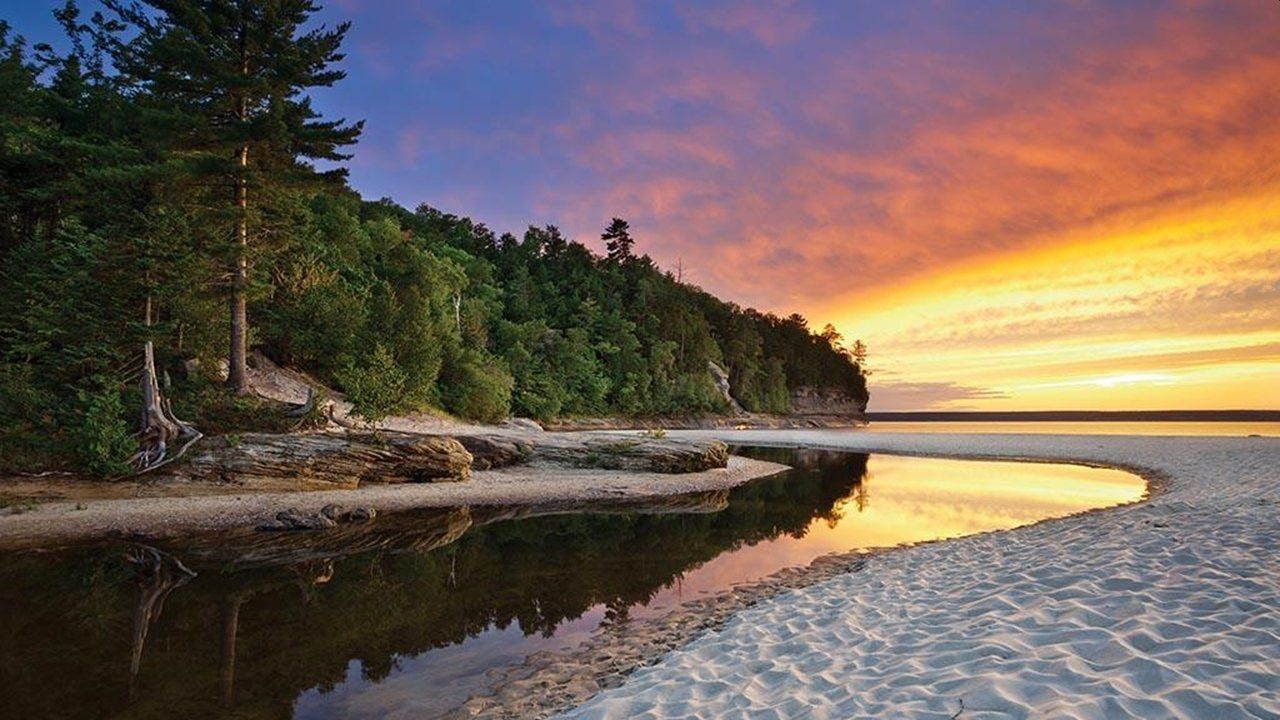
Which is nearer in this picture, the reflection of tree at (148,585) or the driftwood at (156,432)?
the reflection of tree at (148,585)

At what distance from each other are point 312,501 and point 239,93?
58.5ft

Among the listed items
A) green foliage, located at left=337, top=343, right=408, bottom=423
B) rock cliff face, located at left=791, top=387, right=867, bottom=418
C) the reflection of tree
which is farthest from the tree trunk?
rock cliff face, located at left=791, top=387, right=867, bottom=418

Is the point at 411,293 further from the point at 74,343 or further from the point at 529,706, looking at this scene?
the point at 529,706

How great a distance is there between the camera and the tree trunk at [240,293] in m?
23.0

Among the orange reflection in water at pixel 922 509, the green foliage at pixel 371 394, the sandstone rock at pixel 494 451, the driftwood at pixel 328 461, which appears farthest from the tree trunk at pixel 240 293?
the orange reflection in water at pixel 922 509

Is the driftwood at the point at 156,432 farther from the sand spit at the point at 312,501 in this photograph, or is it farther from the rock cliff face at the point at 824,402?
the rock cliff face at the point at 824,402

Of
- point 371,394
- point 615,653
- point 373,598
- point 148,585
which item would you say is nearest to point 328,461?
point 371,394

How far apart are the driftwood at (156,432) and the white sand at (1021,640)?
19921mm

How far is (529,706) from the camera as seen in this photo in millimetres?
6043

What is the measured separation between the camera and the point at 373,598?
9.98 metres

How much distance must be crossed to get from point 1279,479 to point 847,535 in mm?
16754

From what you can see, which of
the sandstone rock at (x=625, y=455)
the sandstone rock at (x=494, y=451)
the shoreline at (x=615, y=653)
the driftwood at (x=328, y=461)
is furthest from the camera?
the sandstone rock at (x=625, y=455)

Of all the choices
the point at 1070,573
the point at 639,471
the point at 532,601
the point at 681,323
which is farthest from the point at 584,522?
the point at 681,323

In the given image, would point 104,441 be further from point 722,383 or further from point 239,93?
point 722,383
